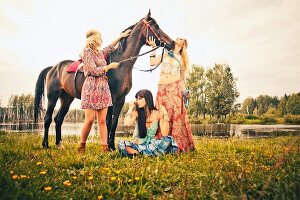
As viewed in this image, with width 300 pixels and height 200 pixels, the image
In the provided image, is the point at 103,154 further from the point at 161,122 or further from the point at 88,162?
the point at 161,122

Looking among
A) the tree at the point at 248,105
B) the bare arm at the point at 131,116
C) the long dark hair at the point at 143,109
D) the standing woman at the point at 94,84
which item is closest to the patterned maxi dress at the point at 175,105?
the long dark hair at the point at 143,109

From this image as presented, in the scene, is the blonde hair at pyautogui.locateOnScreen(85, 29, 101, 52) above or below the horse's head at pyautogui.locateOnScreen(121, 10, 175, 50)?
below

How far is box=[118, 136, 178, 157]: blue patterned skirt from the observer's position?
4.97 metres

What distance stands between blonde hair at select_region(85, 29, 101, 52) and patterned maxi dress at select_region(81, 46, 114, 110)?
0.11m

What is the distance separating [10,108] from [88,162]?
10638cm

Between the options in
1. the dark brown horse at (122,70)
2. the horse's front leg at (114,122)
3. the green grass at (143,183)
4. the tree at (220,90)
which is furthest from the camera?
the tree at (220,90)

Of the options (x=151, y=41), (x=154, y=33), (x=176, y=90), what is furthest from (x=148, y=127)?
(x=154, y=33)

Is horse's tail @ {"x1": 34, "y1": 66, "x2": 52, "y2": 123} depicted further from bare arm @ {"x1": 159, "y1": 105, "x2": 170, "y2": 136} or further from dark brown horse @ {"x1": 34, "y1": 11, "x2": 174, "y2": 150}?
bare arm @ {"x1": 159, "y1": 105, "x2": 170, "y2": 136}

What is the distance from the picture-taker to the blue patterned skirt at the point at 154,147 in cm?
497

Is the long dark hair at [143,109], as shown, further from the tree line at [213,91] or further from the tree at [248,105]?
the tree at [248,105]

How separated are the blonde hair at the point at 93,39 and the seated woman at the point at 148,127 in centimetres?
126

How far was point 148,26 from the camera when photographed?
599 cm

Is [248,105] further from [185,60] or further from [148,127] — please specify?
[148,127]

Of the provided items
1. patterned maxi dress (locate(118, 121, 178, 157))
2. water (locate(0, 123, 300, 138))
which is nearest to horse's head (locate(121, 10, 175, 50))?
patterned maxi dress (locate(118, 121, 178, 157))
